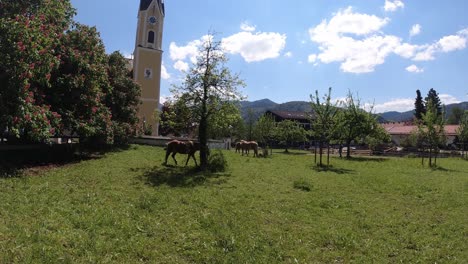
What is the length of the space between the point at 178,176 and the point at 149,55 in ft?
112

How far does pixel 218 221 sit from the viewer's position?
870 centimetres

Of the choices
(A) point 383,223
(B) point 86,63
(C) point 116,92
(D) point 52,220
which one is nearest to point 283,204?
(A) point 383,223

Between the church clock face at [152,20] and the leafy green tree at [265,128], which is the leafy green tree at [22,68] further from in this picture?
the leafy green tree at [265,128]

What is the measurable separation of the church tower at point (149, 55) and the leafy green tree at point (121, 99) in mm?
16555

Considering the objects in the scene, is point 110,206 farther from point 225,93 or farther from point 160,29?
point 160,29

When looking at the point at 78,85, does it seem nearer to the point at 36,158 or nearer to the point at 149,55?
the point at 36,158

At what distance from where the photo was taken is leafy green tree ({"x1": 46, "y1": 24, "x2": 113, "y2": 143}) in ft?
53.9

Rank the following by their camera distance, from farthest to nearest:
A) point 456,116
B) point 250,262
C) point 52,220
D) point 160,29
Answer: point 456,116 < point 160,29 < point 52,220 < point 250,262

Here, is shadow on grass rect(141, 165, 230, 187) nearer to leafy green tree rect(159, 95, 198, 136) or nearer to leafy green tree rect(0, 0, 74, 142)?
leafy green tree rect(159, 95, 198, 136)

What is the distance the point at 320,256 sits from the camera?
7012mm

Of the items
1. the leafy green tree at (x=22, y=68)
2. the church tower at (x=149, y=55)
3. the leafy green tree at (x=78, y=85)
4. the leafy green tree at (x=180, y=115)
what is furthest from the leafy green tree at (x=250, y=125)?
the leafy green tree at (x=22, y=68)

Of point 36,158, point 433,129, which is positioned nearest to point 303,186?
point 36,158

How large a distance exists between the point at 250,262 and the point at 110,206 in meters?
4.36

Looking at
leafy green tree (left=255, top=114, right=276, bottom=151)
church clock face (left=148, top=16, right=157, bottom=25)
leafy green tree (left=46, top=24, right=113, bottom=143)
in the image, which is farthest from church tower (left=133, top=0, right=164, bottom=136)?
leafy green tree (left=46, top=24, right=113, bottom=143)
